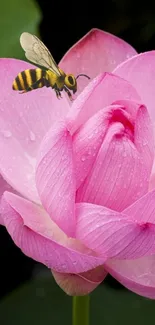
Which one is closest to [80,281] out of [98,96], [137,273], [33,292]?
[137,273]

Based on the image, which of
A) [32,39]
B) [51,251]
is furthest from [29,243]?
[32,39]

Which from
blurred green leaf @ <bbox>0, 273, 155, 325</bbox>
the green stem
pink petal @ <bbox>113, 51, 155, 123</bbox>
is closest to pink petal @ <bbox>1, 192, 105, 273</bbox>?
the green stem

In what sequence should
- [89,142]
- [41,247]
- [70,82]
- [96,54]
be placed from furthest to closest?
[96,54], [70,82], [89,142], [41,247]

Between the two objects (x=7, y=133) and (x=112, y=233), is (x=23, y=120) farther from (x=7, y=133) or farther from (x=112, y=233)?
(x=112, y=233)

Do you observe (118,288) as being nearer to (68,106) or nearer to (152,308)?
(152,308)

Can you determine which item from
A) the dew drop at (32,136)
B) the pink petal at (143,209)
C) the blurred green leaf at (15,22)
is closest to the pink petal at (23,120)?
the dew drop at (32,136)

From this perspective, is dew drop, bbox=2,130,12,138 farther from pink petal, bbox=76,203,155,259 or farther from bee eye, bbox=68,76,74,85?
pink petal, bbox=76,203,155,259

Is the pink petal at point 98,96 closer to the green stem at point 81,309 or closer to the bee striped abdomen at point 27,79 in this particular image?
the bee striped abdomen at point 27,79
